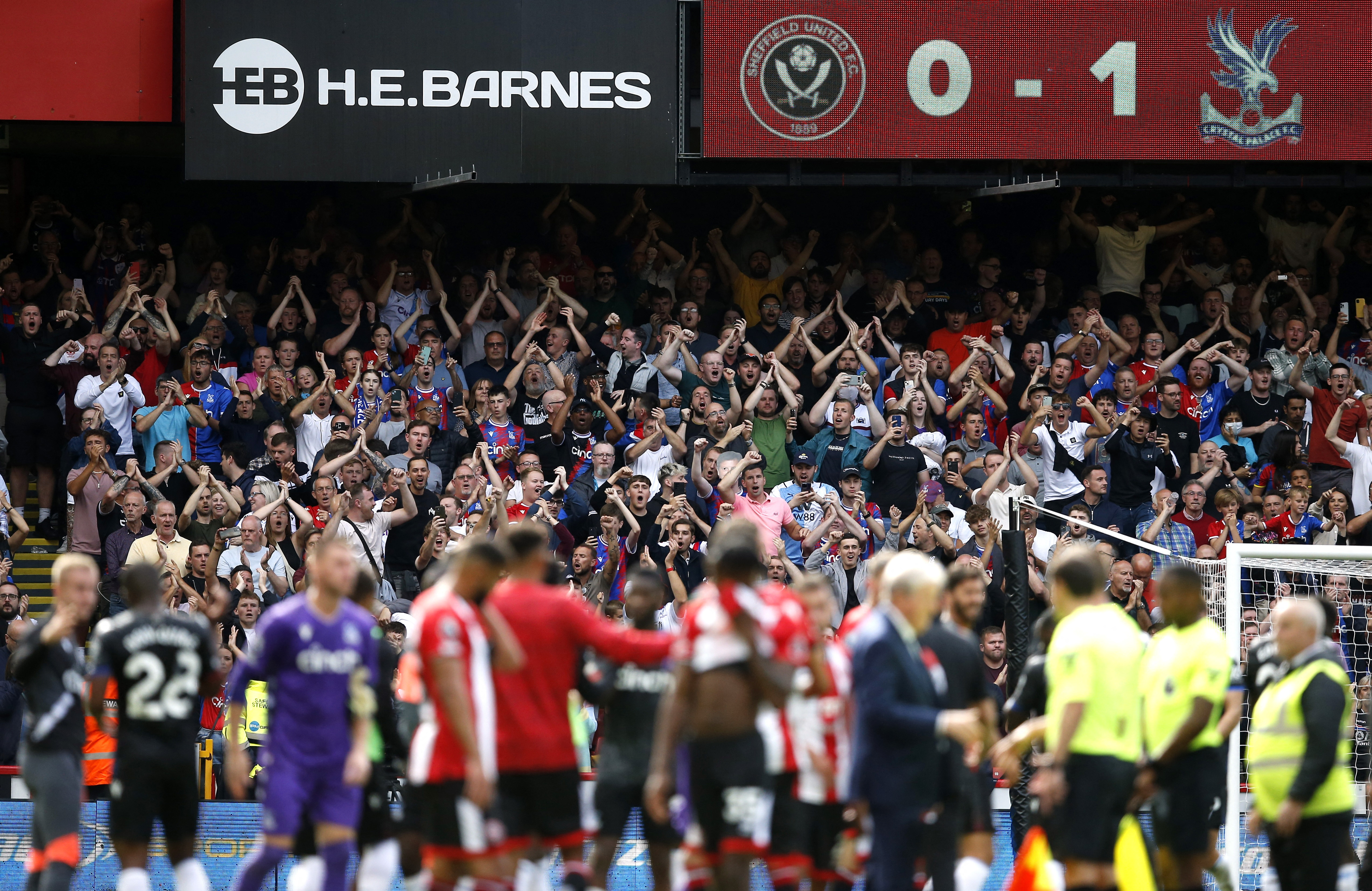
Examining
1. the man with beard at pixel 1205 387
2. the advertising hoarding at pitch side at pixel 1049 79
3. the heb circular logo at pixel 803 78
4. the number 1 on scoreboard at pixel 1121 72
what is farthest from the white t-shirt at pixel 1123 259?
the heb circular logo at pixel 803 78

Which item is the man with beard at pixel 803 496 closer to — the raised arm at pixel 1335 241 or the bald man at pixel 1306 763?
the raised arm at pixel 1335 241

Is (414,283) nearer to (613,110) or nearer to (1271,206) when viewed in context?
(613,110)

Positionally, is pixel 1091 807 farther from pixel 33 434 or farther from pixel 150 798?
pixel 33 434

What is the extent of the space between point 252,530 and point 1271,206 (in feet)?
41.9

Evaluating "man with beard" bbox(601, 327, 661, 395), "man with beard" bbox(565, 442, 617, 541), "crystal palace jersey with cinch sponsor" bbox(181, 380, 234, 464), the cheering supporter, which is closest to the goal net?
the cheering supporter

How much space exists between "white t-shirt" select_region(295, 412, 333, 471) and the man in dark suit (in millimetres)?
9693

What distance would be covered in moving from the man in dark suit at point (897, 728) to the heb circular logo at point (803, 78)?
1023 cm

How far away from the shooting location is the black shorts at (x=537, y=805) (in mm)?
7906

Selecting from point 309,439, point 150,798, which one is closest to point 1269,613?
point 309,439

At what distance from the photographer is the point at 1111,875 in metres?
8.70

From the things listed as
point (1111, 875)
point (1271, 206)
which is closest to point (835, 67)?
point (1271, 206)

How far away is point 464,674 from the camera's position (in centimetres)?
764

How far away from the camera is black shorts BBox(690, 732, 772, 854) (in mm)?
7641

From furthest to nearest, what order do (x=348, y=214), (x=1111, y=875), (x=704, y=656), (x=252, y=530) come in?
(x=348, y=214), (x=252, y=530), (x=1111, y=875), (x=704, y=656)
